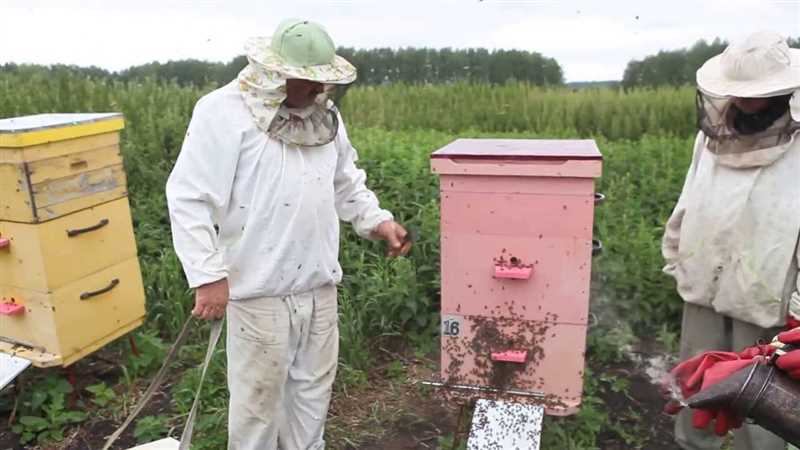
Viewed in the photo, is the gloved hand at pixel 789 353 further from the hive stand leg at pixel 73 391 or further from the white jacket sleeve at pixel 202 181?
the hive stand leg at pixel 73 391

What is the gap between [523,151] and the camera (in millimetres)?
2396

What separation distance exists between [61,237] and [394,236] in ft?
4.92

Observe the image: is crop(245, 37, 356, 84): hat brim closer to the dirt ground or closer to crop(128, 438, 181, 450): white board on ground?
the dirt ground

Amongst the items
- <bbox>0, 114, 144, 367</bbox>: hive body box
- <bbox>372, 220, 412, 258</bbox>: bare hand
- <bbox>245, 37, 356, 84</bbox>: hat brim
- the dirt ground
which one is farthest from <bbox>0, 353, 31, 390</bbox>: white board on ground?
<bbox>245, 37, 356, 84</bbox>: hat brim

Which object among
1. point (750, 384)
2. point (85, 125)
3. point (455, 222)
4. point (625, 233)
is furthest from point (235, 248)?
point (625, 233)

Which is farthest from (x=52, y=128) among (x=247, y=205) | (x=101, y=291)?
(x=247, y=205)

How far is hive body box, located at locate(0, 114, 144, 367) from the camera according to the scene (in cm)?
288

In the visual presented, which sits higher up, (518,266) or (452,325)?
(518,266)

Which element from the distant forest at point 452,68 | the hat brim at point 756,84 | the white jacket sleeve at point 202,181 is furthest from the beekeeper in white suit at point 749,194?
the distant forest at point 452,68

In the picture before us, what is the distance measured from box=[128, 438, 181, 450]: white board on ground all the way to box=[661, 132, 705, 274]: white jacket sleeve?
2.10 metres

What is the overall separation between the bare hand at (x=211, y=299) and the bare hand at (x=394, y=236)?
0.68 m

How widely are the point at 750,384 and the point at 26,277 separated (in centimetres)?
283

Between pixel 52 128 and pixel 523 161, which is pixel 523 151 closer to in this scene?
pixel 523 161

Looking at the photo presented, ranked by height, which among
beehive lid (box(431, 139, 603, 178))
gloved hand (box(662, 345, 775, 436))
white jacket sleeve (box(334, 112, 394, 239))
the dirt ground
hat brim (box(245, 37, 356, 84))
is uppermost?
hat brim (box(245, 37, 356, 84))
